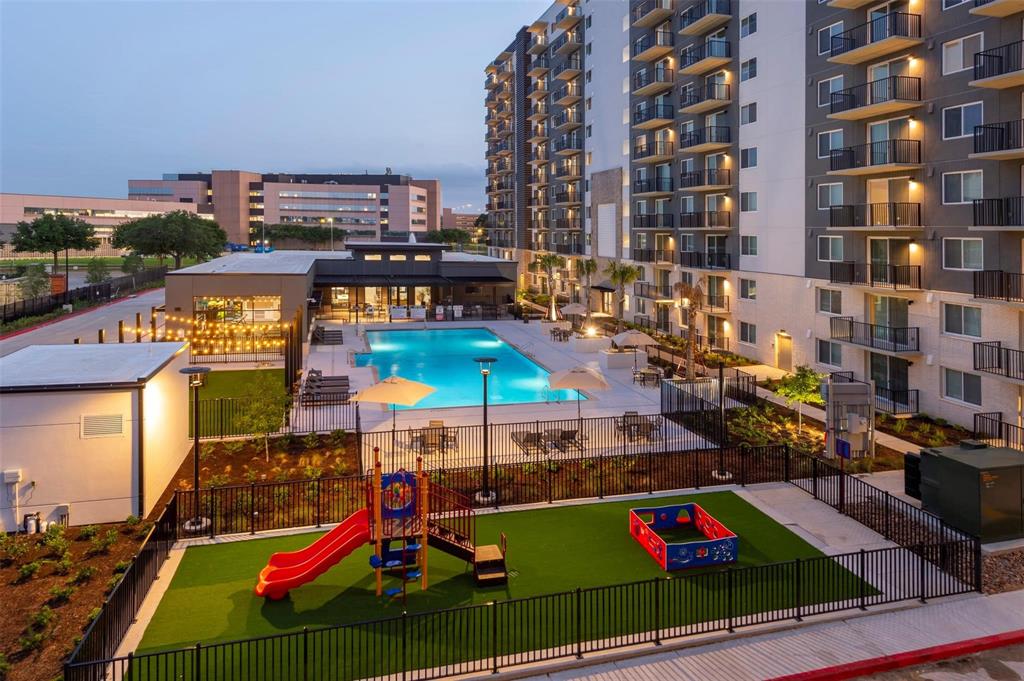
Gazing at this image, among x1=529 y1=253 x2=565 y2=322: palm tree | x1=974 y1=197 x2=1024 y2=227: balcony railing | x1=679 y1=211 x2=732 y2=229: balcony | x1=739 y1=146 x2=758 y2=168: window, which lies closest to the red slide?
x1=974 y1=197 x2=1024 y2=227: balcony railing

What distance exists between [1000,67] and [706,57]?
20485 millimetres

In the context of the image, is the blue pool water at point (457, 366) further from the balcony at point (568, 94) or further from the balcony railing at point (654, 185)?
the balcony at point (568, 94)

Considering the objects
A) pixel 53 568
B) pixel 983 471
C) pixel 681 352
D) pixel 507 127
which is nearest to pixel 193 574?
pixel 53 568

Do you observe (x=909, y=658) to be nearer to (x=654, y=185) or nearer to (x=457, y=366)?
(x=457, y=366)

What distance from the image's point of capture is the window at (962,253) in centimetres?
2477

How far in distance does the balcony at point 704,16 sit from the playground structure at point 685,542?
3405cm

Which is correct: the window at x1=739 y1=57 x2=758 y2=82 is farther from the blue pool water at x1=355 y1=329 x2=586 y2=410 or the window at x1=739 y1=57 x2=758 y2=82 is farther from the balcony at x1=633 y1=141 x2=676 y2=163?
the blue pool water at x1=355 y1=329 x2=586 y2=410

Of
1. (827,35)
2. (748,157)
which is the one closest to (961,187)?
(827,35)

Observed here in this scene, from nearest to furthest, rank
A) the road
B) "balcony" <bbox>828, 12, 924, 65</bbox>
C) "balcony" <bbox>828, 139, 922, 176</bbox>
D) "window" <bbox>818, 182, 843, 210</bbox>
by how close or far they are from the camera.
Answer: "balcony" <bbox>828, 12, 924, 65</bbox>
"balcony" <bbox>828, 139, 922, 176</bbox>
"window" <bbox>818, 182, 843, 210</bbox>
the road

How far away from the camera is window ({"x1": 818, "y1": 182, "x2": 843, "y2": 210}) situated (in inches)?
1266

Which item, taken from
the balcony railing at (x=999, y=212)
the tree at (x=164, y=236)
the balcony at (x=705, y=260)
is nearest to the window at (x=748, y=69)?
the balcony at (x=705, y=260)

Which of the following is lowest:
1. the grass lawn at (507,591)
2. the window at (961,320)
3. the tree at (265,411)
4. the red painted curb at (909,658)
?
the red painted curb at (909,658)

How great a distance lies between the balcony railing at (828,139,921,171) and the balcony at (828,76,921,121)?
1258mm

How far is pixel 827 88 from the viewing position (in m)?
32.5
